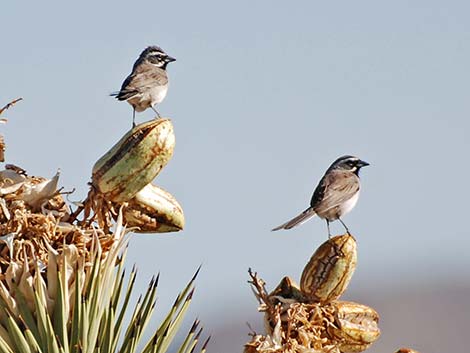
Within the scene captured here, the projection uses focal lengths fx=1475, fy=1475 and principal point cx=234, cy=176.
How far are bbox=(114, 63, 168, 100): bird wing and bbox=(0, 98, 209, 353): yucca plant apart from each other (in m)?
3.90

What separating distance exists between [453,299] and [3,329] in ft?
324

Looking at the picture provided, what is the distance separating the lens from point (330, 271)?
6.52 m

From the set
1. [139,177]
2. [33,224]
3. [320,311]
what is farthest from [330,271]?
[33,224]

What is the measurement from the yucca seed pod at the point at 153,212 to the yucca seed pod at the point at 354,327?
800mm

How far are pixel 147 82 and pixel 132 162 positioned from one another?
14.2 ft

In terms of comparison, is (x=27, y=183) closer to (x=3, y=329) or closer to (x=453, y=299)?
(x=3, y=329)

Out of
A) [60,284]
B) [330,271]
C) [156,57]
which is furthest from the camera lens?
[156,57]

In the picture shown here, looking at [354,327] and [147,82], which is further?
[147,82]

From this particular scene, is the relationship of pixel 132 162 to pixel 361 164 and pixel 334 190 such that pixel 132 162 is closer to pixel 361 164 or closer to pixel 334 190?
pixel 334 190

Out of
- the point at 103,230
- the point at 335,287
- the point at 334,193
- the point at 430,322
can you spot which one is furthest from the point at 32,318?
the point at 430,322

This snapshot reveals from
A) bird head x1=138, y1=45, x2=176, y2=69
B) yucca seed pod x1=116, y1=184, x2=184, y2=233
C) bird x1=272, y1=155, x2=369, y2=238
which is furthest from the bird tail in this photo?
yucca seed pod x1=116, y1=184, x2=184, y2=233

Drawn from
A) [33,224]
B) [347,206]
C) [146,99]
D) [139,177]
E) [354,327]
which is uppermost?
[146,99]

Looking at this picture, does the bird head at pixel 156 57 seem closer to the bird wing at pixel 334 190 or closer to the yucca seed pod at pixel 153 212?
the bird wing at pixel 334 190

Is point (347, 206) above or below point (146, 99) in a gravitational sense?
below
